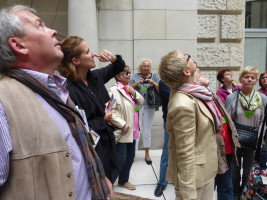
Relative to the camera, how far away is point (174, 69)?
1.89 metres

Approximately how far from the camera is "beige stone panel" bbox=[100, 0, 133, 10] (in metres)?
4.82

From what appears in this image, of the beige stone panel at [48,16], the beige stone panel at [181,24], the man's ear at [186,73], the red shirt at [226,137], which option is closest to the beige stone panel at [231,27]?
the beige stone panel at [181,24]

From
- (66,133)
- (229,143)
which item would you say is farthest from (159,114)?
(66,133)

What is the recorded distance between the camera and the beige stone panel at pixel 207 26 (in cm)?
497

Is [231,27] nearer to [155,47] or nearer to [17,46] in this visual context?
[155,47]

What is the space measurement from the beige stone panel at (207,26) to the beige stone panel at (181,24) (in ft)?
0.39

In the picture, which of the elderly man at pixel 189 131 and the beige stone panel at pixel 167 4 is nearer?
the elderly man at pixel 189 131

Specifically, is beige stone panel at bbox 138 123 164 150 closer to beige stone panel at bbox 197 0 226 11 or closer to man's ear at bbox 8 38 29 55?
beige stone panel at bbox 197 0 226 11

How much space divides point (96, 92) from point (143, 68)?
2.34 metres

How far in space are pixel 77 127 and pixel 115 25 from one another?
4.04 meters

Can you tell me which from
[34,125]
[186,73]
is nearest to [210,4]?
[186,73]

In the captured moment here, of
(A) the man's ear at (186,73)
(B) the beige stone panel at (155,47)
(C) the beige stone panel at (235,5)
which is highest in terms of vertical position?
(C) the beige stone panel at (235,5)

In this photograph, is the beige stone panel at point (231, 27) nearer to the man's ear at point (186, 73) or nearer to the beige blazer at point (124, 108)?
the beige blazer at point (124, 108)

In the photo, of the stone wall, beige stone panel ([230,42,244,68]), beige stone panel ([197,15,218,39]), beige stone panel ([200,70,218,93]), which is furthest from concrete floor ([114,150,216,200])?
beige stone panel ([197,15,218,39])
